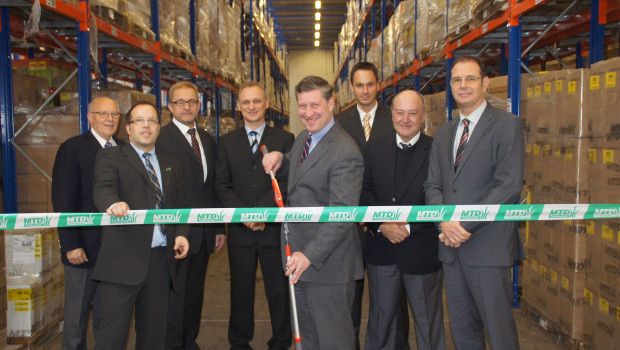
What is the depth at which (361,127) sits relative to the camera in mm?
3789

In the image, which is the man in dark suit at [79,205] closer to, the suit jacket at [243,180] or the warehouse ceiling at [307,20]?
the suit jacket at [243,180]

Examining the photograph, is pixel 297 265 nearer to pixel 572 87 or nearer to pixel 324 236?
pixel 324 236

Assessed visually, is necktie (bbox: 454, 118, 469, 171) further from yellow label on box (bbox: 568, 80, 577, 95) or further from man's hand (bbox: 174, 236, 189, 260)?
man's hand (bbox: 174, 236, 189, 260)

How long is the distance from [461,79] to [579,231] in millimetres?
1864

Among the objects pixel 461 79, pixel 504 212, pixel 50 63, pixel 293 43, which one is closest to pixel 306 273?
pixel 504 212

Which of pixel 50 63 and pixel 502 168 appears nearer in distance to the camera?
pixel 502 168

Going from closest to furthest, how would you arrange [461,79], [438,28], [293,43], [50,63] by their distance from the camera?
[461,79] → [50,63] → [438,28] → [293,43]

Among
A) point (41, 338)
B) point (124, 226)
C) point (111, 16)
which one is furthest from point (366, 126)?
point (41, 338)

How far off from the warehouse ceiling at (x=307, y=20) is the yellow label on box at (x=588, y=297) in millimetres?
17010

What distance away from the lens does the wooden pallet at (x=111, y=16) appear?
432 cm

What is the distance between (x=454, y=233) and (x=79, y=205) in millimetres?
2534

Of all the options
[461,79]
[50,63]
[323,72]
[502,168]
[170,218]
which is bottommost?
[170,218]

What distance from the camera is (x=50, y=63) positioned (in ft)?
17.7

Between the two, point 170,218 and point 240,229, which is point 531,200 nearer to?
point 240,229
